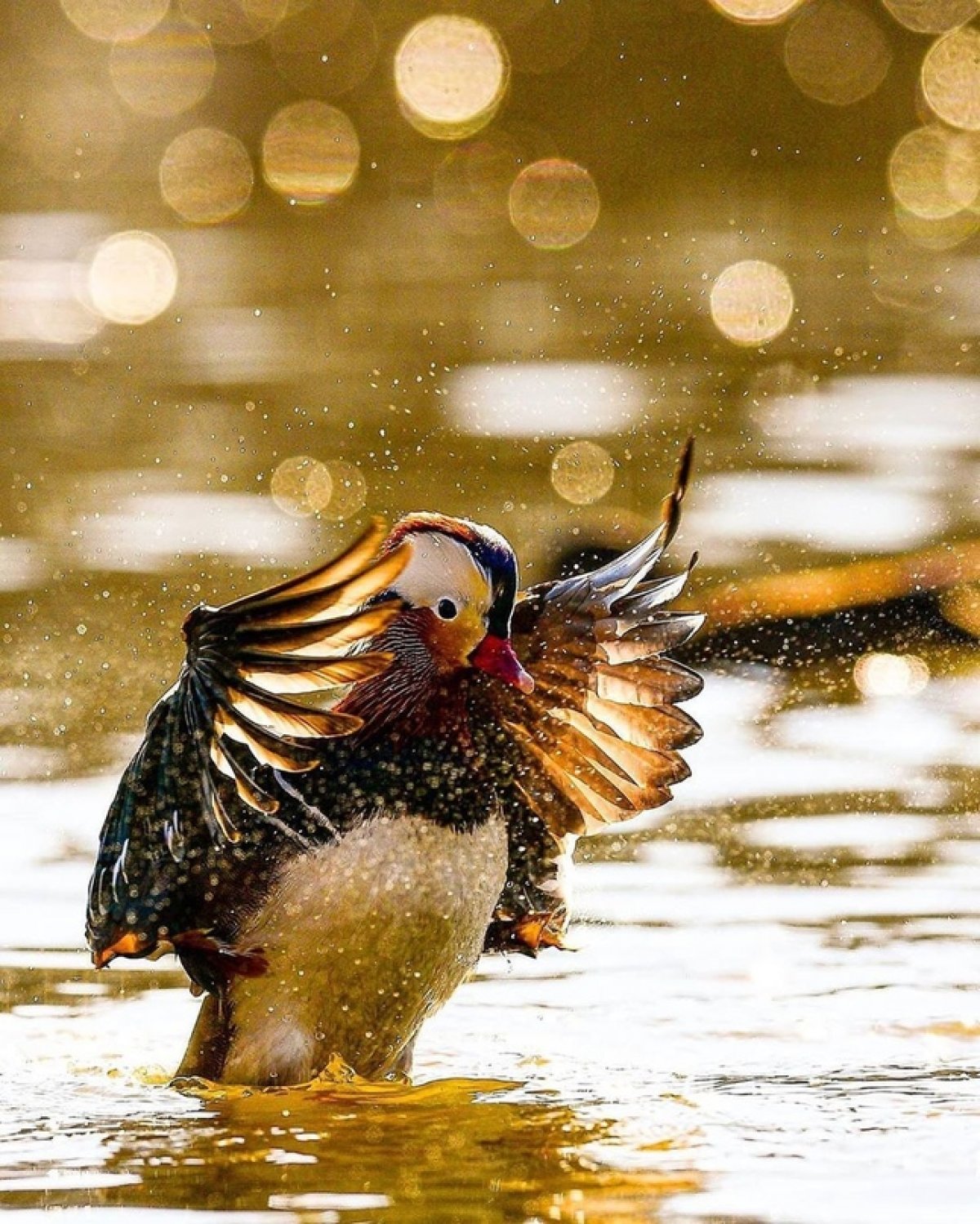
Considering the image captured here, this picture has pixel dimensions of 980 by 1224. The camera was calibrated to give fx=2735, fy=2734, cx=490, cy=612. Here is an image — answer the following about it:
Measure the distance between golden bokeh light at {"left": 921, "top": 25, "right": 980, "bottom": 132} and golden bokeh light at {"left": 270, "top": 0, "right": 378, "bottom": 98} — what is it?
4.28m

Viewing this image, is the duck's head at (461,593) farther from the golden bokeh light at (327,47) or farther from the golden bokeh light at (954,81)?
the golden bokeh light at (327,47)

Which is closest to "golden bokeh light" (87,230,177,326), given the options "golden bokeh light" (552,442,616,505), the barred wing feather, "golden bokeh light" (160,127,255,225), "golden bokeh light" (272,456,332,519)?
"golden bokeh light" (160,127,255,225)

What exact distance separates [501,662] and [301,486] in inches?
224

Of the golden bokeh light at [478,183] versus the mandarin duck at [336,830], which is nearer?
the mandarin duck at [336,830]

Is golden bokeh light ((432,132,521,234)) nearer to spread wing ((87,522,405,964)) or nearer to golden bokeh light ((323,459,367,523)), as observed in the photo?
golden bokeh light ((323,459,367,523))

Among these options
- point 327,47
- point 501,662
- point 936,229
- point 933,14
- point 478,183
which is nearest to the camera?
point 501,662

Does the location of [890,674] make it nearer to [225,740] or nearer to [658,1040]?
[658,1040]

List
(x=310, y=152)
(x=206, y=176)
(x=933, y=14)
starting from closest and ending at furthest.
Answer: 1. (x=206, y=176)
2. (x=310, y=152)
3. (x=933, y=14)

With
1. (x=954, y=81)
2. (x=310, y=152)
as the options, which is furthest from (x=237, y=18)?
(x=954, y=81)

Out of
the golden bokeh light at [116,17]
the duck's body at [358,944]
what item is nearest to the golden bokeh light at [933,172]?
the golden bokeh light at [116,17]

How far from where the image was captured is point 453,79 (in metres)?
20.9

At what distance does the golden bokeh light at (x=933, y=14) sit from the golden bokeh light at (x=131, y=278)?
22.7 ft

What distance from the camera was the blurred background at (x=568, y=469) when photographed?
520 cm

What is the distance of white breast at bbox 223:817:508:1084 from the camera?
5273mm
